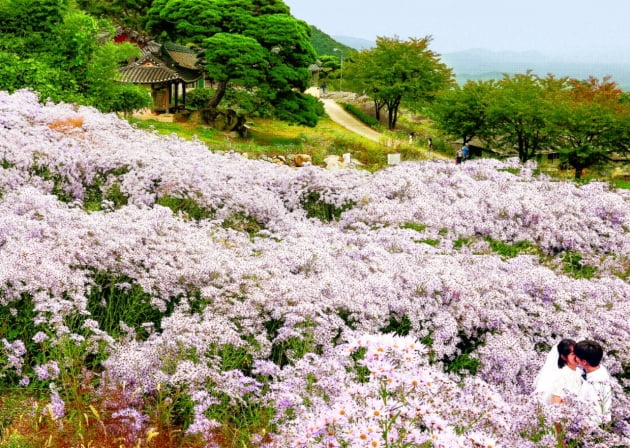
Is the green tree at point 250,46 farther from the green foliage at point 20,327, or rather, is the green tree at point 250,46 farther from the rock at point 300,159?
the green foliage at point 20,327

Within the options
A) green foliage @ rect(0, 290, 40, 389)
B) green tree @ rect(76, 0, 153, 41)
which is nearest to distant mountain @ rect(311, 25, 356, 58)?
green tree @ rect(76, 0, 153, 41)

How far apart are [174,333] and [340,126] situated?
40.7 meters

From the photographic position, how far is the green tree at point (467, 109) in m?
27.7

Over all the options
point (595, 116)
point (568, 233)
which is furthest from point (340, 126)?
point (568, 233)

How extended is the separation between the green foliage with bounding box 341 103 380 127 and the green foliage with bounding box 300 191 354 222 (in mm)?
36861

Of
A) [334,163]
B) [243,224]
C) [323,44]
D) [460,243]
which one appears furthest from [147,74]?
[323,44]

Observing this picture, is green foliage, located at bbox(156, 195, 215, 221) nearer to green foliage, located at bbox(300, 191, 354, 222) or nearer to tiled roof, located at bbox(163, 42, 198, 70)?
green foliage, located at bbox(300, 191, 354, 222)

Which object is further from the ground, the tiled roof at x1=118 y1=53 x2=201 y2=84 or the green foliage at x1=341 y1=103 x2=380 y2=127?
the tiled roof at x1=118 y1=53 x2=201 y2=84

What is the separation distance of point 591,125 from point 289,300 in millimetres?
19742

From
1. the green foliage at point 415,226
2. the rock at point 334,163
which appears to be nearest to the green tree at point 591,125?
the rock at point 334,163

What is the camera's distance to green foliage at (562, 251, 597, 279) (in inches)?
396

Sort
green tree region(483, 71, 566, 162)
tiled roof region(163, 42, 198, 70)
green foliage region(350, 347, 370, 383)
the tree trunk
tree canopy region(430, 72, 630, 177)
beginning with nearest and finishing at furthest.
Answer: green foliage region(350, 347, 370, 383), tree canopy region(430, 72, 630, 177), green tree region(483, 71, 566, 162), the tree trunk, tiled roof region(163, 42, 198, 70)

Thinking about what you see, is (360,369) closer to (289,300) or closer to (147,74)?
(289,300)

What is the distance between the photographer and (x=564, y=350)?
587 centimetres
